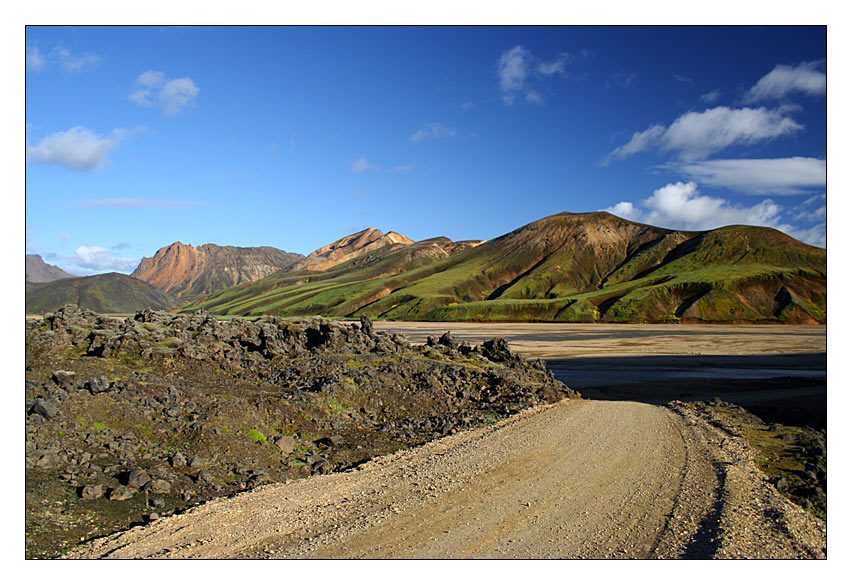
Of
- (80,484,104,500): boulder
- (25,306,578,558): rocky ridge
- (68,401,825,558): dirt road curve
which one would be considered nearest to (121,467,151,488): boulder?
(25,306,578,558): rocky ridge

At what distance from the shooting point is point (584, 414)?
2314 cm

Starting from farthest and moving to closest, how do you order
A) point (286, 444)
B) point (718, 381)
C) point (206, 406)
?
point (718, 381)
point (206, 406)
point (286, 444)

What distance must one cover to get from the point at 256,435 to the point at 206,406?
2.04 metres

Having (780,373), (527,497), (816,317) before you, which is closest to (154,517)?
(527,497)

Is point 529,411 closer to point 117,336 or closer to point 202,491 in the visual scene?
point 202,491

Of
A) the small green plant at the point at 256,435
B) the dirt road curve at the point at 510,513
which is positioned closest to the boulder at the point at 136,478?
the dirt road curve at the point at 510,513

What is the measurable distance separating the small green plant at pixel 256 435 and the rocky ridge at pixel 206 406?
0.33 ft

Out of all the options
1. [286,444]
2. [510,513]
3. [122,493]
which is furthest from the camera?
[286,444]

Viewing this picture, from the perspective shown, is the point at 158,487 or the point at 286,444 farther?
Result: the point at 286,444

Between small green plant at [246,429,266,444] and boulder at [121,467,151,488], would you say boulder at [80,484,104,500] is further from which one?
small green plant at [246,429,266,444]

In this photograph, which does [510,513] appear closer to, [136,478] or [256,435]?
[256,435]

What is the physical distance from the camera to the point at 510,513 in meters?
11.3

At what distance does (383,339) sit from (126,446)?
1932 cm

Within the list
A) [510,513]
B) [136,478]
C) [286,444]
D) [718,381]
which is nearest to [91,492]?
[136,478]
